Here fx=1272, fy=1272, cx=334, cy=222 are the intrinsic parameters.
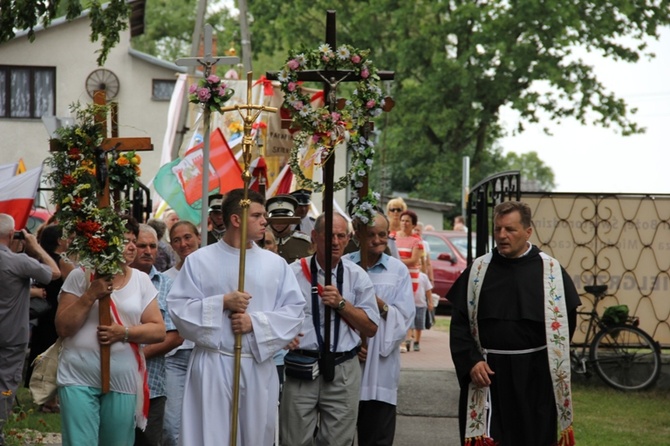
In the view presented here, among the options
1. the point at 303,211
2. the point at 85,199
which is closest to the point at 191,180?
the point at 303,211

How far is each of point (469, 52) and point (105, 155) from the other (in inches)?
1284

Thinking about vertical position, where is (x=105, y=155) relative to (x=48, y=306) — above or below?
above

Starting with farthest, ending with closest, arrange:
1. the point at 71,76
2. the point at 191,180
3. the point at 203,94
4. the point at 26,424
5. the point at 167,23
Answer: the point at 167,23 → the point at 71,76 → the point at 191,180 → the point at 26,424 → the point at 203,94

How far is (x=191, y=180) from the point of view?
1391 centimetres

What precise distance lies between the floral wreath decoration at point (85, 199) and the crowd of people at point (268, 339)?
146 mm

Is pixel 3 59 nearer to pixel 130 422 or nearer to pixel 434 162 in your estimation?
pixel 434 162

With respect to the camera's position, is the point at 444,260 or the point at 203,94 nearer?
the point at 203,94

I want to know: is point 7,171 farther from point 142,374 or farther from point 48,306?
point 142,374

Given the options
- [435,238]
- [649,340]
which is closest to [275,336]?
[649,340]

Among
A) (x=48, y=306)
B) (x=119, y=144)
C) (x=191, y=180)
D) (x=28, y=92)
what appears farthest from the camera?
(x=28, y=92)

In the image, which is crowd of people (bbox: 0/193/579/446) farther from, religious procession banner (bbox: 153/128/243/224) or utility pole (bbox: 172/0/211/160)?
utility pole (bbox: 172/0/211/160)

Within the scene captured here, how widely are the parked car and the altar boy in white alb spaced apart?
17.7m

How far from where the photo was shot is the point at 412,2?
40.5 meters

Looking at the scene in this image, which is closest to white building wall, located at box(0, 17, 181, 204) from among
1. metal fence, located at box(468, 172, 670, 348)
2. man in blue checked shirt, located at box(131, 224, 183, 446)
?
metal fence, located at box(468, 172, 670, 348)
